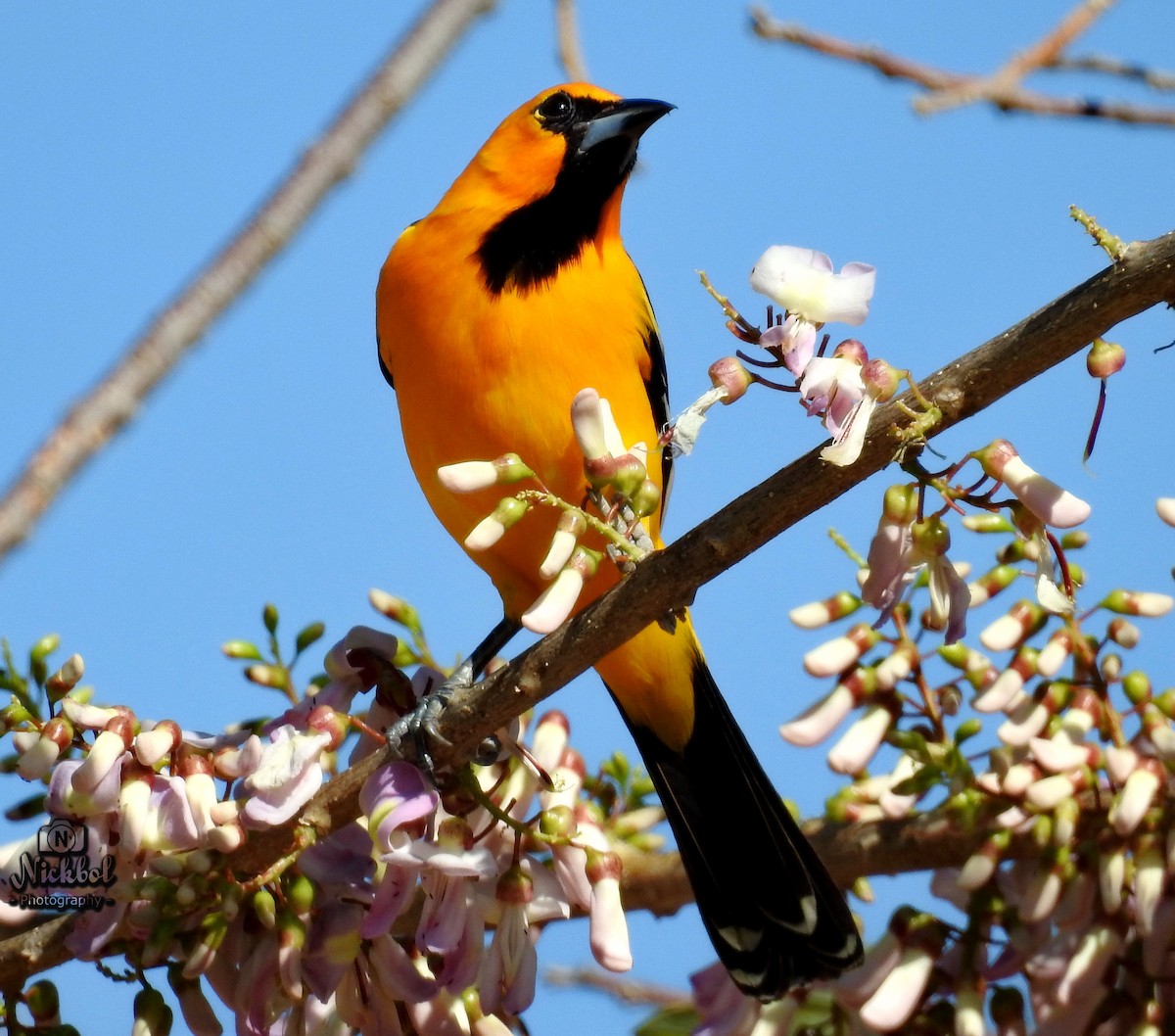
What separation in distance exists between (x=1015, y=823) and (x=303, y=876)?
4.59 ft

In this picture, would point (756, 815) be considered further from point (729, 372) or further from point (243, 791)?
point (729, 372)

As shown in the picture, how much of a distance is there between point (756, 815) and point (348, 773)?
46.3 inches

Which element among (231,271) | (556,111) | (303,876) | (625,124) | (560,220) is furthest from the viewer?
(556,111)

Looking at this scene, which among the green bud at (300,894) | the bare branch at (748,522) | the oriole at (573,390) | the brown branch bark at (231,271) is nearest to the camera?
the brown branch bark at (231,271)

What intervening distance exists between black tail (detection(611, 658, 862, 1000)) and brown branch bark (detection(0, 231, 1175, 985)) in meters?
0.20

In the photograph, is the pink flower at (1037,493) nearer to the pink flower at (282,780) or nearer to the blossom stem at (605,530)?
the blossom stem at (605,530)

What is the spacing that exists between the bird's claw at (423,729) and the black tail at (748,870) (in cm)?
85

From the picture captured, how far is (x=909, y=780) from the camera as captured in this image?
2.93 m

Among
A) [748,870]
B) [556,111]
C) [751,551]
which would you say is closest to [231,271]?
[751,551]

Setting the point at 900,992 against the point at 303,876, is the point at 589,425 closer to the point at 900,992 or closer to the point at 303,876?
the point at 303,876

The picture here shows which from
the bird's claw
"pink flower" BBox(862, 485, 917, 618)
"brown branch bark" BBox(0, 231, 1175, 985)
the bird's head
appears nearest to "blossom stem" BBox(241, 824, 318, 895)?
"brown branch bark" BBox(0, 231, 1175, 985)

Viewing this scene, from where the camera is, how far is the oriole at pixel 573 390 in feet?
11.3

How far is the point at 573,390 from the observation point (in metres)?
3.77

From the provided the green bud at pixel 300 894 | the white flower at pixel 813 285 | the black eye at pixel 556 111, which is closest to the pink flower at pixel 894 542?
the white flower at pixel 813 285
